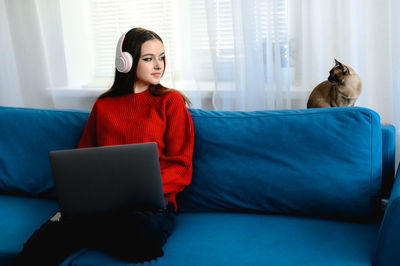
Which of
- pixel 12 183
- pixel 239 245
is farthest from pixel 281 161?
pixel 12 183

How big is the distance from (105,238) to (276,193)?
24.1 inches

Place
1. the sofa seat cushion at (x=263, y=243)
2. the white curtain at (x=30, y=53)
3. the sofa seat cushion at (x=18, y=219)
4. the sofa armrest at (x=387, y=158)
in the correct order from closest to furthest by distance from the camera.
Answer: the sofa seat cushion at (x=263, y=243), the sofa seat cushion at (x=18, y=219), the sofa armrest at (x=387, y=158), the white curtain at (x=30, y=53)

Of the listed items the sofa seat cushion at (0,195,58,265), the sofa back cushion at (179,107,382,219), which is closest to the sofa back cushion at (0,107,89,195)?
the sofa seat cushion at (0,195,58,265)

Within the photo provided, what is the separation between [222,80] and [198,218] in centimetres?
73

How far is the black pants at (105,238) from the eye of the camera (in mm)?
1259

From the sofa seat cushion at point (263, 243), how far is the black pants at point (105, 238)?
0.03 m

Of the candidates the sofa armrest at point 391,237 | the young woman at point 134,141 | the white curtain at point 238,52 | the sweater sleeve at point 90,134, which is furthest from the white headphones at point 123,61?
the sofa armrest at point 391,237

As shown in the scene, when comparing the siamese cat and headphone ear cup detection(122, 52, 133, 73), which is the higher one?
headphone ear cup detection(122, 52, 133, 73)

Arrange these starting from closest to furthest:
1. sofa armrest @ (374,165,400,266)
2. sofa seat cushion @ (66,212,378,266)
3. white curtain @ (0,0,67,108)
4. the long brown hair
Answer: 1. sofa armrest @ (374,165,400,266)
2. sofa seat cushion @ (66,212,378,266)
3. the long brown hair
4. white curtain @ (0,0,67,108)

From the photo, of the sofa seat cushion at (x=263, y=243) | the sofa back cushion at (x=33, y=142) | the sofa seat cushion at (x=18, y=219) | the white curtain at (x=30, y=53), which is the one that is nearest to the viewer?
the sofa seat cushion at (x=263, y=243)

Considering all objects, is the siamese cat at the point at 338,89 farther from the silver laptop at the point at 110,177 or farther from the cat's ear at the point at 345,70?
the silver laptop at the point at 110,177

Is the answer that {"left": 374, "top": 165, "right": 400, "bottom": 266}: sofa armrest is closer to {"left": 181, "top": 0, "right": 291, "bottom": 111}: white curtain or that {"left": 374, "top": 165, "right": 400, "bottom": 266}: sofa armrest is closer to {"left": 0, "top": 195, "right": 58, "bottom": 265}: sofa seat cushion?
{"left": 181, "top": 0, "right": 291, "bottom": 111}: white curtain

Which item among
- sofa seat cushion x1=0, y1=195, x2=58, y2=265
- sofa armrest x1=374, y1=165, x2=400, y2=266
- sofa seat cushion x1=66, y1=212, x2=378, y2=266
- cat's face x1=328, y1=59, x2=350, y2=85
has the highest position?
cat's face x1=328, y1=59, x2=350, y2=85

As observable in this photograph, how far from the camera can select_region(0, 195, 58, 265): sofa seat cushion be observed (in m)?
1.40
